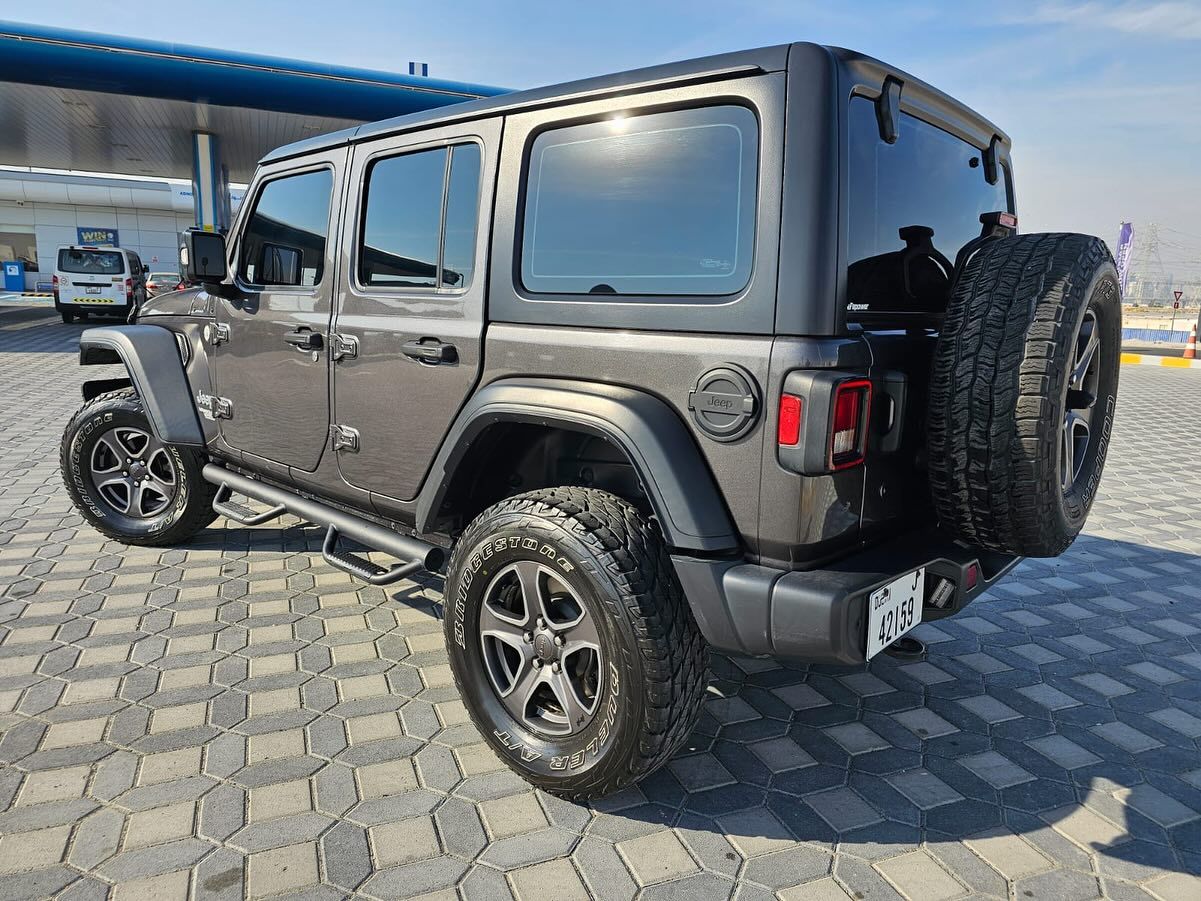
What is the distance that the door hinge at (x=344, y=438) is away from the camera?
10.4 feet

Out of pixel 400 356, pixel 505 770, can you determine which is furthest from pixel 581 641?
pixel 400 356

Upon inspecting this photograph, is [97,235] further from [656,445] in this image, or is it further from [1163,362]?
[656,445]

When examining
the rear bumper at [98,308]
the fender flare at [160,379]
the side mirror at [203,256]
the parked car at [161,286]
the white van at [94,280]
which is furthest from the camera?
the rear bumper at [98,308]

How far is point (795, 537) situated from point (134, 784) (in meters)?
2.10

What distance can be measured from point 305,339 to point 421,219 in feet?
2.51

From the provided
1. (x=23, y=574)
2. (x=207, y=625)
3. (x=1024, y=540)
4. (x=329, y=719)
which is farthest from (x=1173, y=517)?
(x=23, y=574)

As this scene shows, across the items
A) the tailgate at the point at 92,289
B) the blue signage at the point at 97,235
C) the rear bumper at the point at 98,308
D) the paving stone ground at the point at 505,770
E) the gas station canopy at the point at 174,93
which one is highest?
the gas station canopy at the point at 174,93

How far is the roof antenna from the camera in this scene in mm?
2197

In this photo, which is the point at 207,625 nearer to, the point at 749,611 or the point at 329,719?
the point at 329,719

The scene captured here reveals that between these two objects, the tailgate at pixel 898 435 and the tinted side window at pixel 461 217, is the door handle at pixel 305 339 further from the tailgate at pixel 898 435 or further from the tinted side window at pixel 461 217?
the tailgate at pixel 898 435

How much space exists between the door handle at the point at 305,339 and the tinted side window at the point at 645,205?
112 centimetres

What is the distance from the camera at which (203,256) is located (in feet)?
11.7

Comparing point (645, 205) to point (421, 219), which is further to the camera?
point (421, 219)

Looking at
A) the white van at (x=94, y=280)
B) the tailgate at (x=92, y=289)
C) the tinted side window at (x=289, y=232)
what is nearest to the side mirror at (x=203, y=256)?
the tinted side window at (x=289, y=232)
